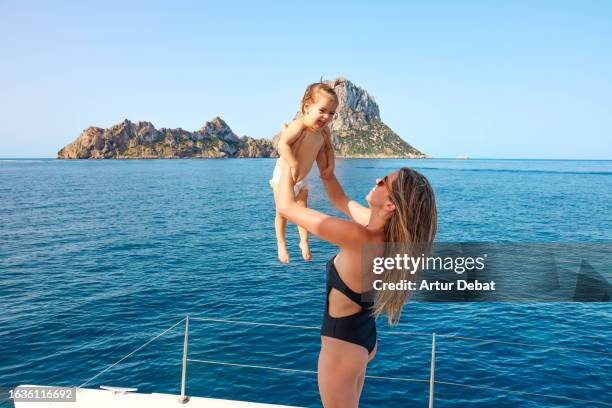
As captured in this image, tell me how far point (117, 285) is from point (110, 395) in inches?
724

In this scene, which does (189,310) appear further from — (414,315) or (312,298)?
(414,315)

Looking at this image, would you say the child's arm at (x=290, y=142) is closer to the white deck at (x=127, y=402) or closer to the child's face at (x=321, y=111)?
the child's face at (x=321, y=111)

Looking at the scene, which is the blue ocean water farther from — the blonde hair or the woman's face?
the blonde hair

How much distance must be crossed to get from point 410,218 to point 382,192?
0.75 ft

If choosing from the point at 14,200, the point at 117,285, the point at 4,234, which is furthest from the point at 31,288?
the point at 14,200

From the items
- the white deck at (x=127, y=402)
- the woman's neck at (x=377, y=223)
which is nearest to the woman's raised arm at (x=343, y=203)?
the woman's neck at (x=377, y=223)

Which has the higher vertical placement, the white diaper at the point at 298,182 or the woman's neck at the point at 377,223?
the white diaper at the point at 298,182

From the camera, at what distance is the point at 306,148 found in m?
2.53

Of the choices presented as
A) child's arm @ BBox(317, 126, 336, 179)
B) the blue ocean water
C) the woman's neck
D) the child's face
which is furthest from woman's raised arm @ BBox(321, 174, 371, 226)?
the child's face

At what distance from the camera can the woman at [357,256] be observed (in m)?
2.33

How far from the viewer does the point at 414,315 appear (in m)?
19.3

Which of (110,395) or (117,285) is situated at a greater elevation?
(110,395)

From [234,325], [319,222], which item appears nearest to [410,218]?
[319,222]

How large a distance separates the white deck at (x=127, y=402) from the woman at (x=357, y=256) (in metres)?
3.41
